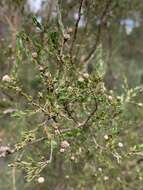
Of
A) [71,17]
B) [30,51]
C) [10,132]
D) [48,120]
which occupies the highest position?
[71,17]

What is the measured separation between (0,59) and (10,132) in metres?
Answer: 0.63

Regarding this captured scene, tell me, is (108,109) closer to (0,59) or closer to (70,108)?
(70,108)

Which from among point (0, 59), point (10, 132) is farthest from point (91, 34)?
point (10, 132)

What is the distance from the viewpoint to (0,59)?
13.4ft

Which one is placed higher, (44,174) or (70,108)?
(44,174)

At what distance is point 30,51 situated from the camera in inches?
88.1

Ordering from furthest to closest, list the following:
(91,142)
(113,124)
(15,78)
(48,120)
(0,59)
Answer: (0,59)
(91,142)
(113,124)
(48,120)
(15,78)

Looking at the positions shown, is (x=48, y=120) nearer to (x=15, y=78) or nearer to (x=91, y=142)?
(x=15, y=78)

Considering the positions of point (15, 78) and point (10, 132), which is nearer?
point (15, 78)

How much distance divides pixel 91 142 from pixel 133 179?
1557 millimetres

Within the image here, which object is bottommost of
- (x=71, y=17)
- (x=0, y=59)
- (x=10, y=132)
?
(x=10, y=132)

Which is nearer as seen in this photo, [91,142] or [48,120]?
[48,120]

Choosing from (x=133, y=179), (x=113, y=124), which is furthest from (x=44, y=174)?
(x=113, y=124)

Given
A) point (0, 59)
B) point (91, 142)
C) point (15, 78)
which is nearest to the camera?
point (15, 78)
